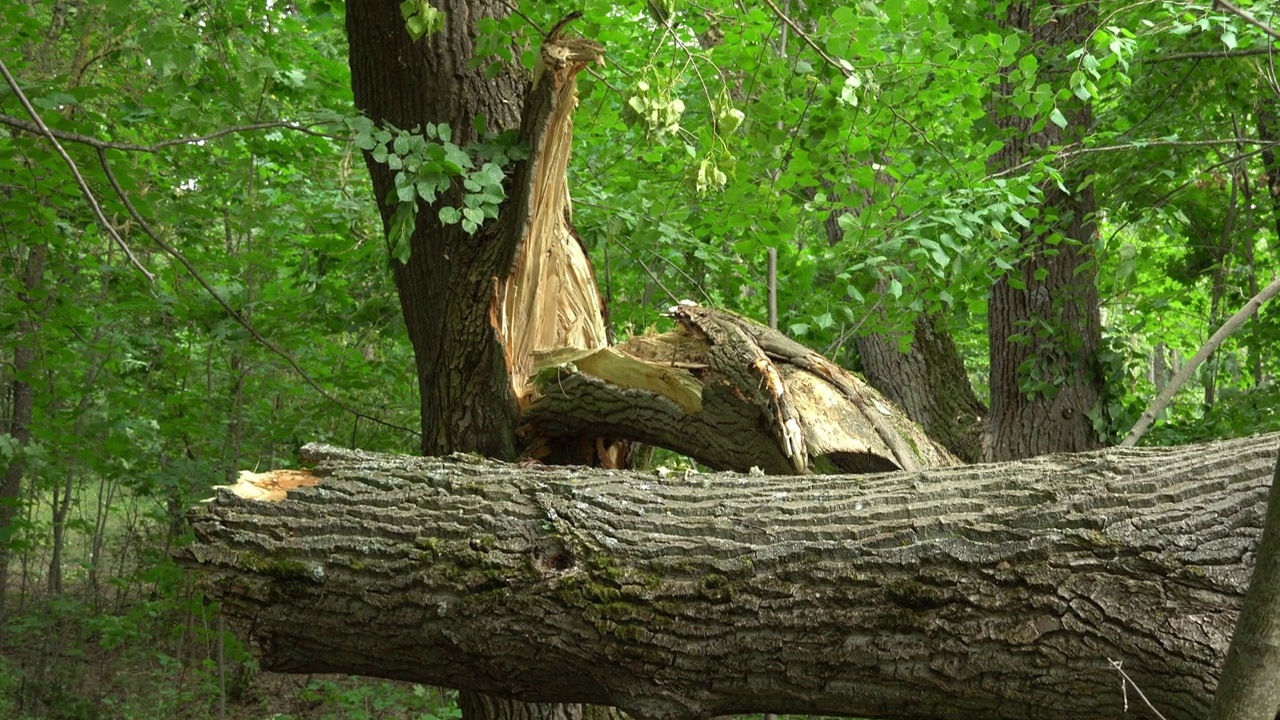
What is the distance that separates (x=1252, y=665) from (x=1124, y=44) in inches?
138

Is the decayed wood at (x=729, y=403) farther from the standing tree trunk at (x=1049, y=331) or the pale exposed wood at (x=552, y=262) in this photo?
the standing tree trunk at (x=1049, y=331)

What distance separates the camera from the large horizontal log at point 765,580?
1.94 m

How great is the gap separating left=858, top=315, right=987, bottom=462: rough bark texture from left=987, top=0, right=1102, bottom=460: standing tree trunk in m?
0.58

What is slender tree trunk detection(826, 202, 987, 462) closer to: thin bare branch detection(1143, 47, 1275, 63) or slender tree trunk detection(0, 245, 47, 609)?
thin bare branch detection(1143, 47, 1275, 63)

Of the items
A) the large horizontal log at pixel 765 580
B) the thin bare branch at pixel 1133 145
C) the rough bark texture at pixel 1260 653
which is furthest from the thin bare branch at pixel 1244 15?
the thin bare branch at pixel 1133 145

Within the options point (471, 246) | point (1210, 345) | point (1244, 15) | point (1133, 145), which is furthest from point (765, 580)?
point (1133, 145)

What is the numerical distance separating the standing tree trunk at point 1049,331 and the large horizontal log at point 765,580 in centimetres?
403

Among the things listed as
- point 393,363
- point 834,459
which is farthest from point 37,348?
point 834,459

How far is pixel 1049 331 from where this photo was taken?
6.07 metres

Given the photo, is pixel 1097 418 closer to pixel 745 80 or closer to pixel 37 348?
pixel 745 80

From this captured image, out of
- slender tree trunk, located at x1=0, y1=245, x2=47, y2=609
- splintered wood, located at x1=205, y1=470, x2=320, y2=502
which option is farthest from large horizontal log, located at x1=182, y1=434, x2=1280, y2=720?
slender tree trunk, located at x1=0, y1=245, x2=47, y2=609

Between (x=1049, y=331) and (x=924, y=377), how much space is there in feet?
4.00

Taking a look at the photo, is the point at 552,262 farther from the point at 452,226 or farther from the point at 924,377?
the point at 924,377

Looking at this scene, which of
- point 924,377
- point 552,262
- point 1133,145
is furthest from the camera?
point 924,377
